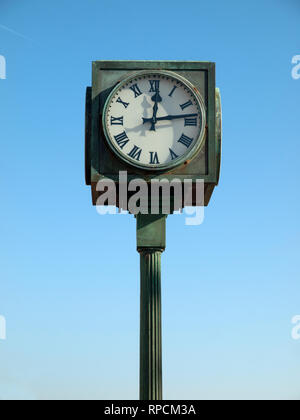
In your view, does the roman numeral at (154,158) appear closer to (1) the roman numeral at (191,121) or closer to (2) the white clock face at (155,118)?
(2) the white clock face at (155,118)

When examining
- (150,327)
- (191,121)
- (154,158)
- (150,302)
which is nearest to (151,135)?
(154,158)

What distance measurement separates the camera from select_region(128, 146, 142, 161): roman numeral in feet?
33.0

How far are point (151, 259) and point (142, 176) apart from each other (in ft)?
→ 3.82

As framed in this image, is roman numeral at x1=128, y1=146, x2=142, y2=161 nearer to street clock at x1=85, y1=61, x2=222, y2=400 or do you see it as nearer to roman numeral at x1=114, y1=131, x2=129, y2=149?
street clock at x1=85, y1=61, x2=222, y2=400

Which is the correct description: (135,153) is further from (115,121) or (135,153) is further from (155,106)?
(155,106)

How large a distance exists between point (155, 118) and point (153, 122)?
0.07 meters

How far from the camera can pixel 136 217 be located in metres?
10.4

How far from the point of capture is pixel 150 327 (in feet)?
32.1

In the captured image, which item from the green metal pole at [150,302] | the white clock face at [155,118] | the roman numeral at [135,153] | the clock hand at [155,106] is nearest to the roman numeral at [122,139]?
the white clock face at [155,118]

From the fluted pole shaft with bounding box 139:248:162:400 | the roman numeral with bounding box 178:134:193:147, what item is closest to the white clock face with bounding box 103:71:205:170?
the roman numeral with bounding box 178:134:193:147

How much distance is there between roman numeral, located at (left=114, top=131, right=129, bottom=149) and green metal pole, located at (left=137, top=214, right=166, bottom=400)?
1.05m
